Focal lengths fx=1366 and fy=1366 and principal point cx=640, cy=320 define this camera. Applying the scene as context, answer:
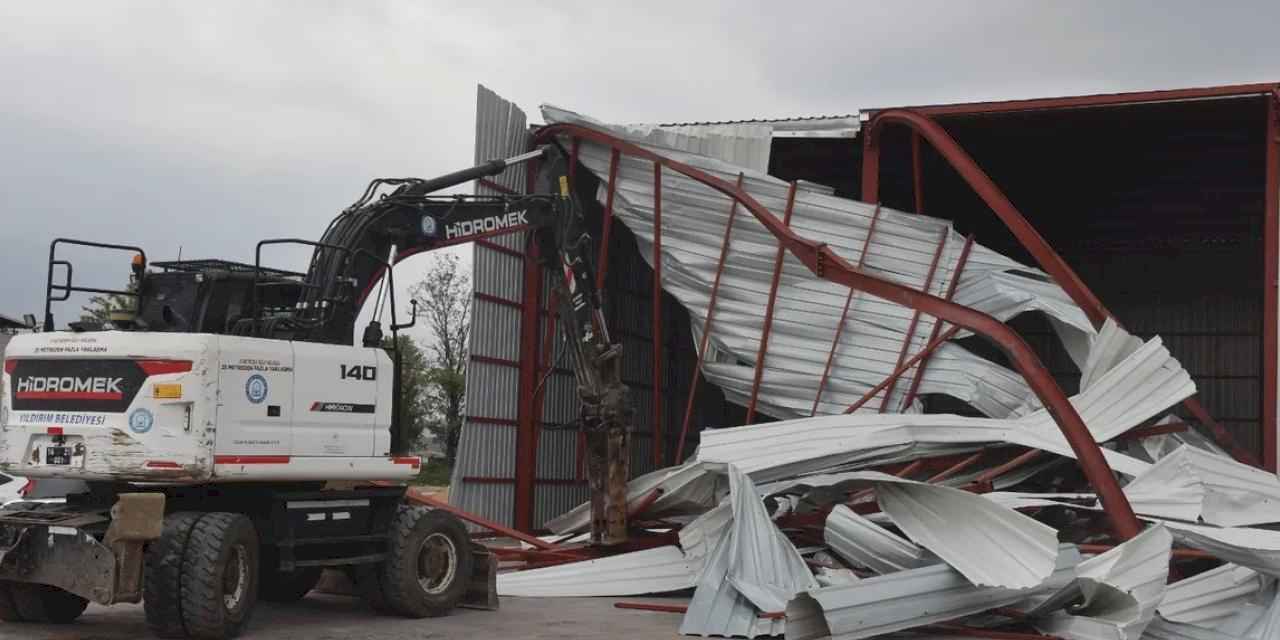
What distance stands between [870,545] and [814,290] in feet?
26.9

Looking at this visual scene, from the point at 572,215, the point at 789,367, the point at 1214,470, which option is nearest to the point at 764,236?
the point at 789,367

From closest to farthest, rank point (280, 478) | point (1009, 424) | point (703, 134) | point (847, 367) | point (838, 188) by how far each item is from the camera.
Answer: point (280, 478) → point (1009, 424) → point (847, 367) → point (703, 134) → point (838, 188)

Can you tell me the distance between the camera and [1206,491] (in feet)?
52.2

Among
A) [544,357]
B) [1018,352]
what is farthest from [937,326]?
[544,357]

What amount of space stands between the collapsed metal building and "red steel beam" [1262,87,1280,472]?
3 centimetres

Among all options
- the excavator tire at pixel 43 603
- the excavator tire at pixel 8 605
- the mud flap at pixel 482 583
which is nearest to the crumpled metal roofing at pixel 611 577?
the mud flap at pixel 482 583

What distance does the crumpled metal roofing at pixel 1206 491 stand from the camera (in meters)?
15.1

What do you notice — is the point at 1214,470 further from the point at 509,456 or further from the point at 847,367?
the point at 509,456

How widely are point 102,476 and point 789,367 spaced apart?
12316 millimetres

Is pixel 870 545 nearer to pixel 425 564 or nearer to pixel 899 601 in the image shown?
pixel 899 601

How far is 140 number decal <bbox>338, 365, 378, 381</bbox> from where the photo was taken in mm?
12945

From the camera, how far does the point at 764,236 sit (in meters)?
21.8

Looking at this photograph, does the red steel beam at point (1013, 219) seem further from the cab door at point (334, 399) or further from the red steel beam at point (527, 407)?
the cab door at point (334, 399)

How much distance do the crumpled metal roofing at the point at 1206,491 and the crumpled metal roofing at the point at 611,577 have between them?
16.9 ft
